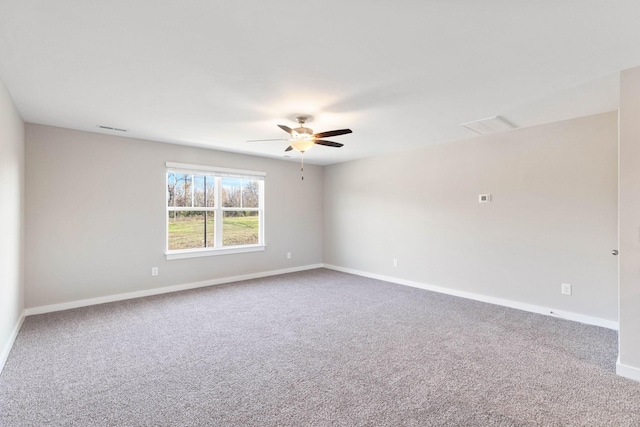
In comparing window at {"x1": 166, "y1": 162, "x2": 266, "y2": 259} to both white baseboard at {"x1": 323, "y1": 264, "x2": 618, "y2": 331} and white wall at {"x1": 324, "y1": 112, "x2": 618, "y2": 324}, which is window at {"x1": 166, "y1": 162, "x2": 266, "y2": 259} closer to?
white wall at {"x1": 324, "y1": 112, "x2": 618, "y2": 324}

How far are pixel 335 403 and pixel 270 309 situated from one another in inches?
82.1

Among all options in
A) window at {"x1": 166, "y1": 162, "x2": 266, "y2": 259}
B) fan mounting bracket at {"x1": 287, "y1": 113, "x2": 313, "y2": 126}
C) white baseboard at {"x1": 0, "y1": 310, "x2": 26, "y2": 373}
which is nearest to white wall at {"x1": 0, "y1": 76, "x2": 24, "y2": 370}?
white baseboard at {"x1": 0, "y1": 310, "x2": 26, "y2": 373}

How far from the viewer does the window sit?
16.1 ft

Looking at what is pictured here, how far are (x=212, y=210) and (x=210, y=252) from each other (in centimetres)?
74

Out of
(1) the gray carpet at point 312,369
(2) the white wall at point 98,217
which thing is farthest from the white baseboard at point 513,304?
(2) the white wall at point 98,217

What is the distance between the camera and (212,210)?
17.4 feet

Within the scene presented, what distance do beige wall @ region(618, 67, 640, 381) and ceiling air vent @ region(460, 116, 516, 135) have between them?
4.02 ft

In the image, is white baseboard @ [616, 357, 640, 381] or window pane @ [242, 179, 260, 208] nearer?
white baseboard @ [616, 357, 640, 381]

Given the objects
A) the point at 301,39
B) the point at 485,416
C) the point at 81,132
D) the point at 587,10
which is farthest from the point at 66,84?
the point at 485,416

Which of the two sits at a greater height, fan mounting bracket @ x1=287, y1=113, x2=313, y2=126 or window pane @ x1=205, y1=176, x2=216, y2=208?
fan mounting bracket @ x1=287, y1=113, x2=313, y2=126

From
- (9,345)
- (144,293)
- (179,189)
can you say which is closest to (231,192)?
(179,189)

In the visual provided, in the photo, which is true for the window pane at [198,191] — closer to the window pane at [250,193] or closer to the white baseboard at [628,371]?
the window pane at [250,193]

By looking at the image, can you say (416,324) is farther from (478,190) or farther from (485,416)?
(478,190)

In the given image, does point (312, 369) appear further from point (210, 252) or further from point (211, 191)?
point (211, 191)
